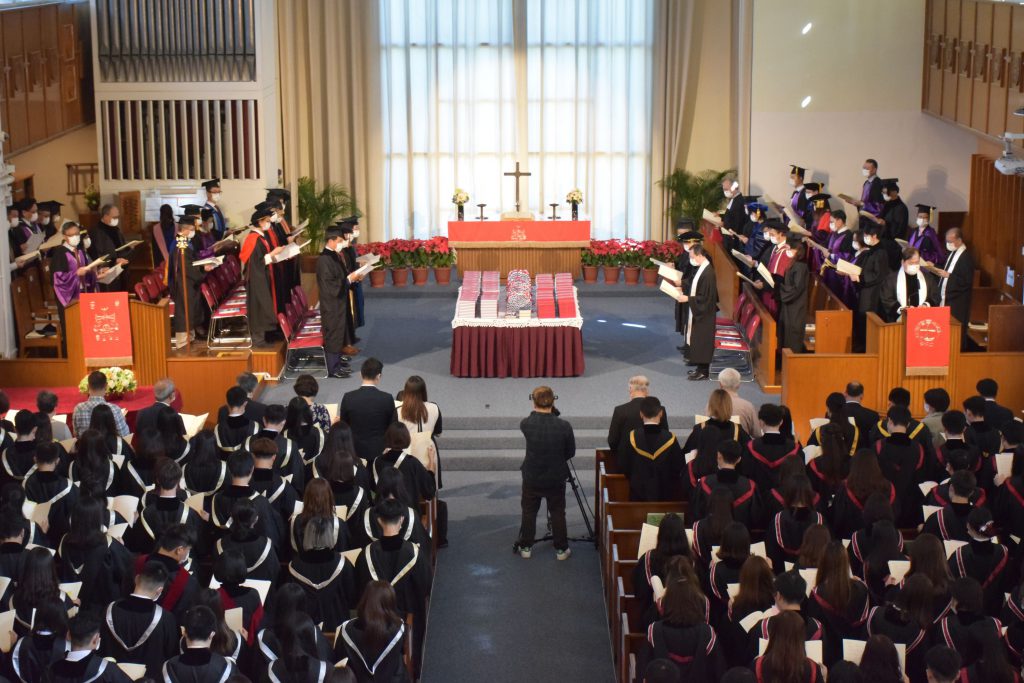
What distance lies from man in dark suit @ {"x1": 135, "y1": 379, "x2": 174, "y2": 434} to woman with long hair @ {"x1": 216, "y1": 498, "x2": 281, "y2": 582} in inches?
83.5

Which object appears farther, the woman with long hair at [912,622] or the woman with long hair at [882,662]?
the woman with long hair at [912,622]

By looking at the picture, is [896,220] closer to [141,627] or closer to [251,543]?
[251,543]

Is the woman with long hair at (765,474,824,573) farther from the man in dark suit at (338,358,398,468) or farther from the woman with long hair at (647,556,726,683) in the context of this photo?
the man in dark suit at (338,358,398,468)

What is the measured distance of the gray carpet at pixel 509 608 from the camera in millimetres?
8508

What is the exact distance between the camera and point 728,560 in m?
7.17

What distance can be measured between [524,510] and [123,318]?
191 inches

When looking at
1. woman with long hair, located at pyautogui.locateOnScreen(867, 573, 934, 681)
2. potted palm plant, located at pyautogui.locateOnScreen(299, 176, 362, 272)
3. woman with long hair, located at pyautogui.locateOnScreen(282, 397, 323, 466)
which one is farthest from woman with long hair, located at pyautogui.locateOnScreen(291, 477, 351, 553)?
potted palm plant, located at pyautogui.locateOnScreen(299, 176, 362, 272)

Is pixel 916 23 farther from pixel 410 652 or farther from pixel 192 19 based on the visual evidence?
pixel 410 652

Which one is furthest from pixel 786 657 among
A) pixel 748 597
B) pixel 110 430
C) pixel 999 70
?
pixel 999 70

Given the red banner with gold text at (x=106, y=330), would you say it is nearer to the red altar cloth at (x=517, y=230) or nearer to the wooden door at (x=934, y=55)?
the red altar cloth at (x=517, y=230)

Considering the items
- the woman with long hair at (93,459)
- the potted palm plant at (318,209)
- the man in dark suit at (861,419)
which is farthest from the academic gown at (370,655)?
the potted palm plant at (318,209)

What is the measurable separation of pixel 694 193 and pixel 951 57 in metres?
4.25

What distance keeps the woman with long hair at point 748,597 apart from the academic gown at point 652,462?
8.18 feet

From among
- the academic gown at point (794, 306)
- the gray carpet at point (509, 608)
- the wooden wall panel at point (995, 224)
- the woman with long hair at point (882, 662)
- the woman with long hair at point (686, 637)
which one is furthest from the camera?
the wooden wall panel at point (995, 224)
